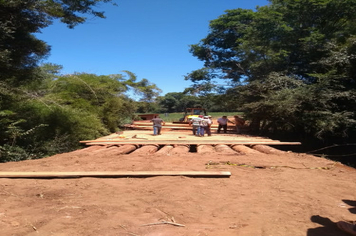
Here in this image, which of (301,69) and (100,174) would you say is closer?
(100,174)

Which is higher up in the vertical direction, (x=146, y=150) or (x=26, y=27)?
(x=26, y=27)

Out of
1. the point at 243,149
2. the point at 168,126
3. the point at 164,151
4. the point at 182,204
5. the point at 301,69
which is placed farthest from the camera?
the point at 168,126

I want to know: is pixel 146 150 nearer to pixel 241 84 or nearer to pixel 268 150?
pixel 268 150

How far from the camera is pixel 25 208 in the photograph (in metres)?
3.79

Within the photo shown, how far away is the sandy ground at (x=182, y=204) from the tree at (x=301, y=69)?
9882 millimetres

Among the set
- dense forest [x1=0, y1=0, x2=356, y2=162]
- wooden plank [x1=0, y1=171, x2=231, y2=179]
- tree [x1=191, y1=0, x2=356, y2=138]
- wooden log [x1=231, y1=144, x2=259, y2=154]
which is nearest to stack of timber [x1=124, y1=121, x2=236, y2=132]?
dense forest [x1=0, y1=0, x2=356, y2=162]

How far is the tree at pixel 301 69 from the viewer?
592 inches

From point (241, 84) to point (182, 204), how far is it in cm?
1768

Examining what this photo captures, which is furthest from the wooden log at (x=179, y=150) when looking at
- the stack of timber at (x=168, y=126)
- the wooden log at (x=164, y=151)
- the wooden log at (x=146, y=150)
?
the stack of timber at (x=168, y=126)

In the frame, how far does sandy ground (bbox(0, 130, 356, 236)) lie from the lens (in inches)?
124

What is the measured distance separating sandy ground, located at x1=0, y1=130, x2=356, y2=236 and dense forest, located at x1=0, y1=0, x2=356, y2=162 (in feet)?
19.8

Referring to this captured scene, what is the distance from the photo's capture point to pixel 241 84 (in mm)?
20562

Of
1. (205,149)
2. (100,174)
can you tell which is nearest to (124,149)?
A: (205,149)

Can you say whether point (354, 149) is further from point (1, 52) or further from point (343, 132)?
point (1, 52)
